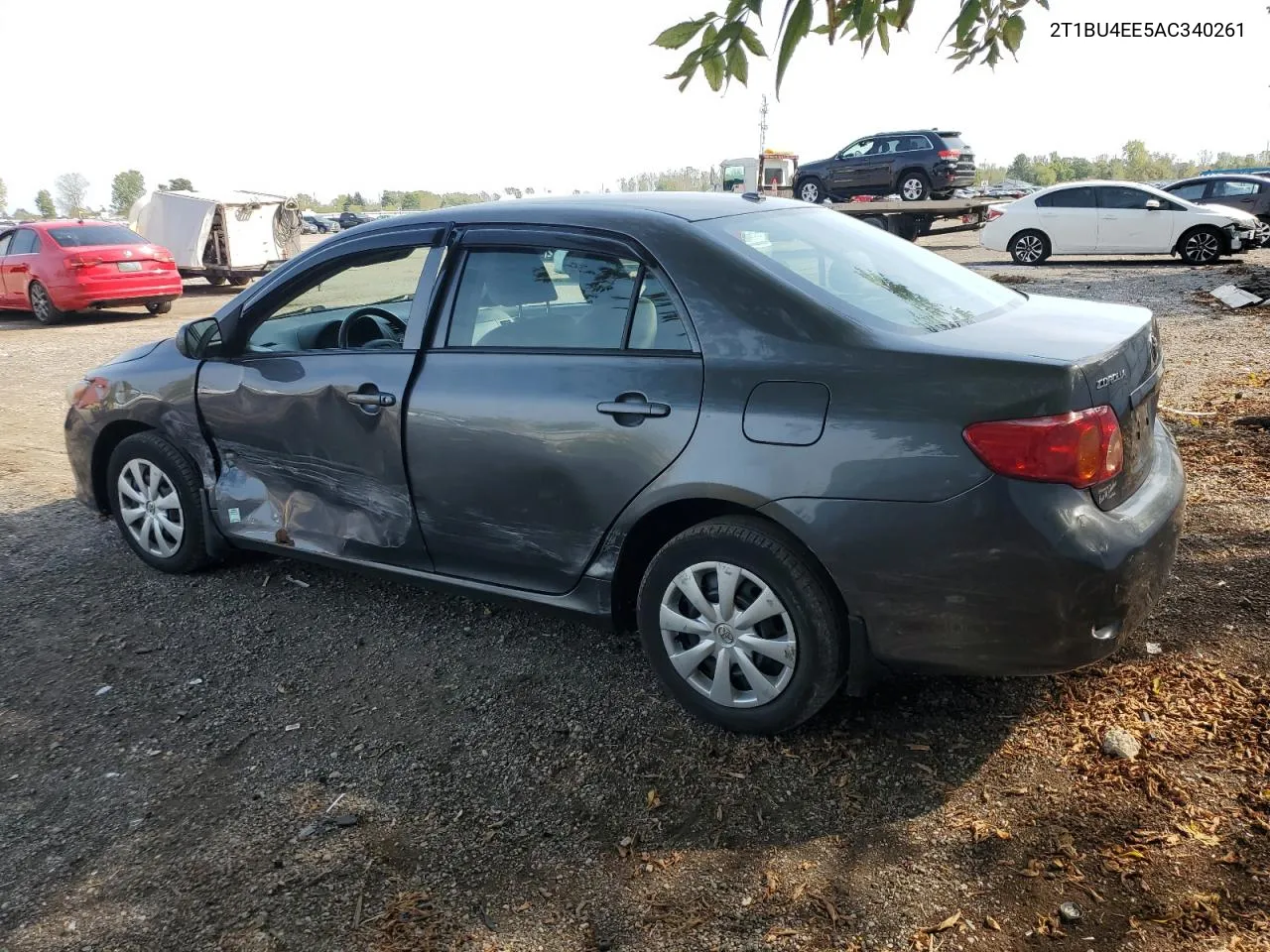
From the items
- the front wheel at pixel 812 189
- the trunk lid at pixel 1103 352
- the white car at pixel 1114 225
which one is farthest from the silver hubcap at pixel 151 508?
the front wheel at pixel 812 189

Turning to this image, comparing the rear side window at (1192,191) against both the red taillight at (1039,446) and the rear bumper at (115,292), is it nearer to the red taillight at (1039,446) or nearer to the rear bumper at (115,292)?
the rear bumper at (115,292)

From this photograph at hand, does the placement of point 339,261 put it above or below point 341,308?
above

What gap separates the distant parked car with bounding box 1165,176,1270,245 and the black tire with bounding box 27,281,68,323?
21.4m

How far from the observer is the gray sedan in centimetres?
275

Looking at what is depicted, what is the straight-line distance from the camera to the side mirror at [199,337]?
14.5ft

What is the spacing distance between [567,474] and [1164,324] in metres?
10.4

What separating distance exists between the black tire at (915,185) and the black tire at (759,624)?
79.9ft

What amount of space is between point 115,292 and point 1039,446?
16791 millimetres

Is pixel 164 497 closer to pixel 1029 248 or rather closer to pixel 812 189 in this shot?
pixel 1029 248

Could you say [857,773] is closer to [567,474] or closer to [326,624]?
[567,474]

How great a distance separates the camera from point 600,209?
358 cm

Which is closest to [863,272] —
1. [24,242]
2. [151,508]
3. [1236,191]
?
[151,508]

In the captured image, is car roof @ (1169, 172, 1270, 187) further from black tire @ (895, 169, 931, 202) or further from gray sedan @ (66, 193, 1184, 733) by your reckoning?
gray sedan @ (66, 193, 1184, 733)

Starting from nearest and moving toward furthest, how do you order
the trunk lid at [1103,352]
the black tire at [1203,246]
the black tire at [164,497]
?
the trunk lid at [1103,352], the black tire at [164,497], the black tire at [1203,246]
